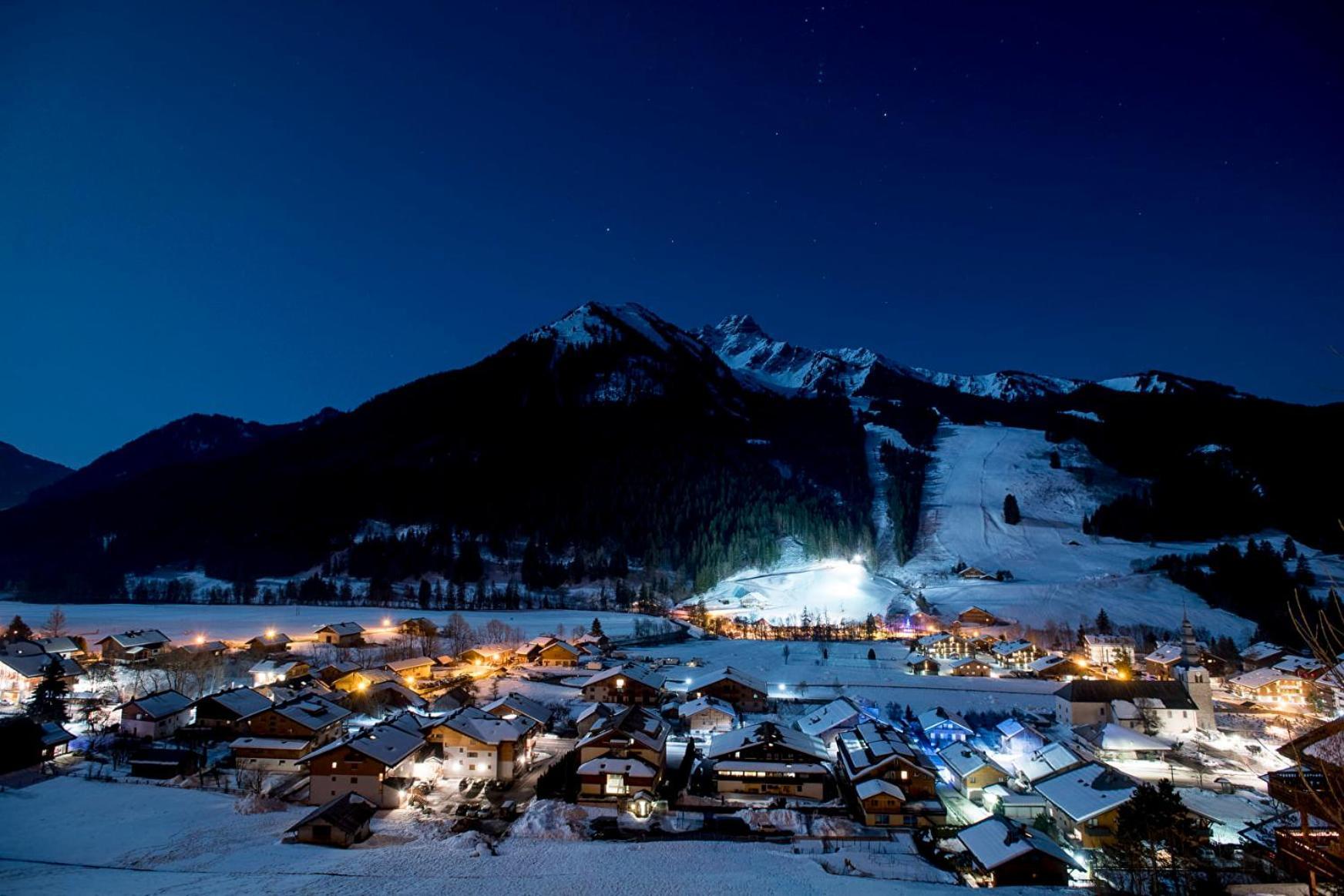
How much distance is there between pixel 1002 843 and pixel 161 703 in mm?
30705

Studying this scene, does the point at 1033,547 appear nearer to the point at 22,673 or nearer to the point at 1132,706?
the point at 1132,706

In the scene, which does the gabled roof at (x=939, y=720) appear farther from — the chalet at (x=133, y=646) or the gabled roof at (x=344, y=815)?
the chalet at (x=133, y=646)

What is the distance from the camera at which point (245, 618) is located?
59.2m

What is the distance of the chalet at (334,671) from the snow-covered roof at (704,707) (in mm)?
17883

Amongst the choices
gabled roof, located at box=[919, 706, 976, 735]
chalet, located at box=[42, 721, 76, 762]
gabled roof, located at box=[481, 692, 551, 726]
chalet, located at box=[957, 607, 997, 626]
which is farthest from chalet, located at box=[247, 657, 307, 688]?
A: chalet, located at box=[957, 607, 997, 626]

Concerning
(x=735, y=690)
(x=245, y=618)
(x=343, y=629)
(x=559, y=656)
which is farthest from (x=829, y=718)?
(x=245, y=618)

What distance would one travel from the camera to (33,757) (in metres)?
25.0

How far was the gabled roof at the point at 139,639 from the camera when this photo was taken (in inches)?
1785

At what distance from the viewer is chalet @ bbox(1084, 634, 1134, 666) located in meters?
46.8

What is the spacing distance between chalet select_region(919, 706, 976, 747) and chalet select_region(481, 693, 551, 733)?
15621 millimetres

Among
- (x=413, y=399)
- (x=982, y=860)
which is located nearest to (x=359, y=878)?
(x=982, y=860)

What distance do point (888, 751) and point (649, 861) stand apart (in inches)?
357

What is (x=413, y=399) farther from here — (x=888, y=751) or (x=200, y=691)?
(x=888, y=751)

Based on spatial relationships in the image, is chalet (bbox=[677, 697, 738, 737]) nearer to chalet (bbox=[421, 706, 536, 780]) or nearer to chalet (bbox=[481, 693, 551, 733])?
chalet (bbox=[481, 693, 551, 733])
